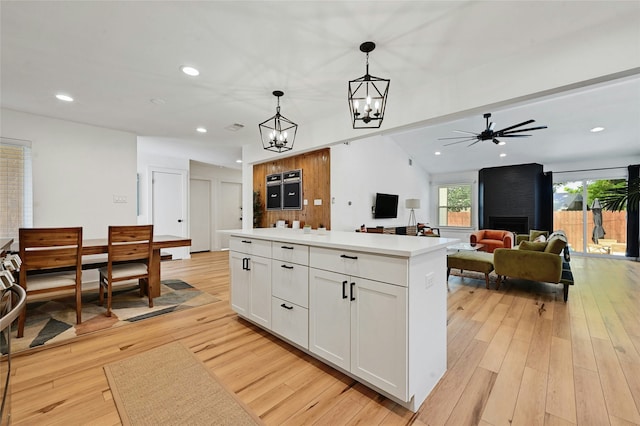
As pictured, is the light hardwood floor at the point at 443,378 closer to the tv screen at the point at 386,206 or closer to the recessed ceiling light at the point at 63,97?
the recessed ceiling light at the point at 63,97

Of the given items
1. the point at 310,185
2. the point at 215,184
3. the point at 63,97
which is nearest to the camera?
the point at 63,97

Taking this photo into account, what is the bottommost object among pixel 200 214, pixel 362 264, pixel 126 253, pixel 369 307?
pixel 369 307

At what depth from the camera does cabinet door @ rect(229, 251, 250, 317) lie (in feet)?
8.69

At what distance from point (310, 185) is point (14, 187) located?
4270 mm

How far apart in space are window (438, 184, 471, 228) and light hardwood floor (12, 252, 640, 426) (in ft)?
19.1

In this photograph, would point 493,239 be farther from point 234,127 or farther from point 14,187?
point 14,187

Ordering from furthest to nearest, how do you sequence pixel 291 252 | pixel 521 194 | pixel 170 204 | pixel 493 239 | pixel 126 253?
pixel 521 194 → pixel 493 239 → pixel 170 204 → pixel 126 253 → pixel 291 252

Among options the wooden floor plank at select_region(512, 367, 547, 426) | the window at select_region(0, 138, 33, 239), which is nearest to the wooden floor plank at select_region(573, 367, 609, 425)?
the wooden floor plank at select_region(512, 367, 547, 426)

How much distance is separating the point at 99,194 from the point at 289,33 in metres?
4.20

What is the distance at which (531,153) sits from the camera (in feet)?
22.4

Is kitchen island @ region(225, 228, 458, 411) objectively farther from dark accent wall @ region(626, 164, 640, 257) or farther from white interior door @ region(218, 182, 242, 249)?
dark accent wall @ region(626, 164, 640, 257)

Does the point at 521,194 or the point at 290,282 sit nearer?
the point at 290,282

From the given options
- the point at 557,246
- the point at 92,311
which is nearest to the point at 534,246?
the point at 557,246

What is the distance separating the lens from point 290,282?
2172 millimetres
